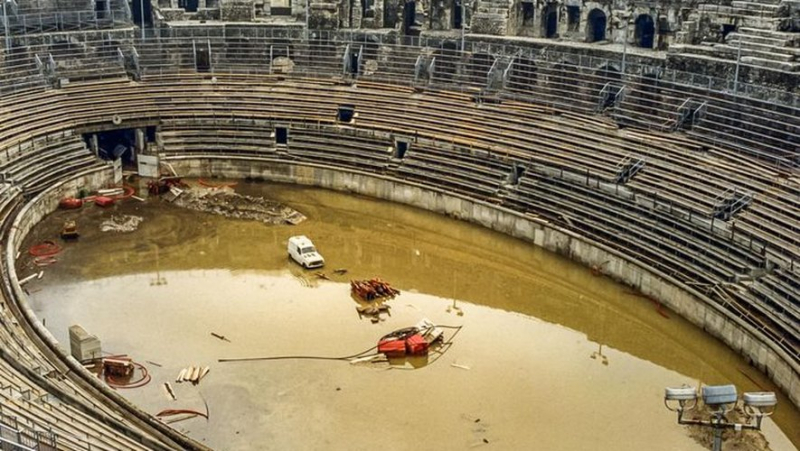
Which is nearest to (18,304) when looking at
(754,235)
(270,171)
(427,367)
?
(427,367)

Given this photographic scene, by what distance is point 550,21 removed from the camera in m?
48.1

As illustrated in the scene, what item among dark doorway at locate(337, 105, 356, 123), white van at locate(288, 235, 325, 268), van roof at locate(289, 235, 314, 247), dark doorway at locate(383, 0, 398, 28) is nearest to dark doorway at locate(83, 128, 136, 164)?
dark doorway at locate(337, 105, 356, 123)

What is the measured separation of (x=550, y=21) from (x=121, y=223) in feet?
73.3

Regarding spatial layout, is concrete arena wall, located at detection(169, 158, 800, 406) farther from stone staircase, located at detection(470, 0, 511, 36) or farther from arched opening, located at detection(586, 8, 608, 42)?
arched opening, located at detection(586, 8, 608, 42)

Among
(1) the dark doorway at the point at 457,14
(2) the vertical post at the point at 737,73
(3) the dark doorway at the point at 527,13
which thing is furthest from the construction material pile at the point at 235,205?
(2) the vertical post at the point at 737,73

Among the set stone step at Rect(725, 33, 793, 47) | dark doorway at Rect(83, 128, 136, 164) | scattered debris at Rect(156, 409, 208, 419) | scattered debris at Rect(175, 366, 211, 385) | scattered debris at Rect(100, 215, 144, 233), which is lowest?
scattered debris at Rect(156, 409, 208, 419)

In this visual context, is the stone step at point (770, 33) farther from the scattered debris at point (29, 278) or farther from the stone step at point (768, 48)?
the scattered debris at point (29, 278)

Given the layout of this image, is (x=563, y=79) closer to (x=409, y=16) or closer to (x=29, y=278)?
(x=409, y=16)

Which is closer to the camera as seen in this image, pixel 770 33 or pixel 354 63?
pixel 770 33

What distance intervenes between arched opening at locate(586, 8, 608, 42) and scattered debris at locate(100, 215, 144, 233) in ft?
70.6

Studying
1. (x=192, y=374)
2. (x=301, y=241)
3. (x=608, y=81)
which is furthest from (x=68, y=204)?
(x=608, y=81)

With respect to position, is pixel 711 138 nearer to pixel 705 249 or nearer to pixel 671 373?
pixel 705 249

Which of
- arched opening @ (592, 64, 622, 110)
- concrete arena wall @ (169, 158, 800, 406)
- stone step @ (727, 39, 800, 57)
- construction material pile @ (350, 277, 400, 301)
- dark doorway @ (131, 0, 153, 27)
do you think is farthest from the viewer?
dark doorway @ (131, 0, 153, 27)

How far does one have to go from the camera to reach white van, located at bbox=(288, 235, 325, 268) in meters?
34.9
